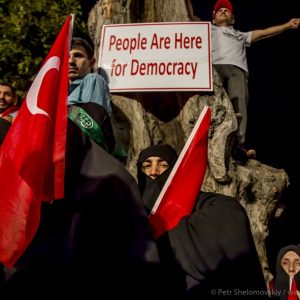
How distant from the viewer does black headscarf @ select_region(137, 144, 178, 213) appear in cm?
359

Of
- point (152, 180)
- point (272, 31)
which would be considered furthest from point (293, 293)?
point (272, 31)

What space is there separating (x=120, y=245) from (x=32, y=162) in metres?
0.53

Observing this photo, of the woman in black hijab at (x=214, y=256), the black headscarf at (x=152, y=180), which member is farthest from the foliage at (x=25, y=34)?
the woman in black hijab at (x=214, y=256)

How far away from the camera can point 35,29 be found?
25.6ft

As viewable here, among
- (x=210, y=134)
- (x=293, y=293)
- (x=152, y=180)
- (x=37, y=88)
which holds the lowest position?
(x=293, y=293)

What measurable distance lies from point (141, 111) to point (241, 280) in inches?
116

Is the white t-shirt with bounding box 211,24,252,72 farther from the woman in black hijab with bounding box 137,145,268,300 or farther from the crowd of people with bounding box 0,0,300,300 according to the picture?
the woman in black hijab with bounding box 137,145,268,300

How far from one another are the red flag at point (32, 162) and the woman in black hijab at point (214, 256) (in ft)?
2.20

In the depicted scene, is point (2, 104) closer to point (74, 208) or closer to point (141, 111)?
point (141, 111)

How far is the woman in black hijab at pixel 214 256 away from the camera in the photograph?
2.90m

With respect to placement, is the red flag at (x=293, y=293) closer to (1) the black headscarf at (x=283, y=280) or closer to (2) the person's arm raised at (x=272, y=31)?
(1) the black headscarf at (x=283, y=280)

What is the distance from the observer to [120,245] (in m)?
2.51

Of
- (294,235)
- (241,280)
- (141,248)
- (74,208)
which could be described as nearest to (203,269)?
(241,280)

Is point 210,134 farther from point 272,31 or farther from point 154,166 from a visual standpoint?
point 272,31
